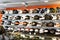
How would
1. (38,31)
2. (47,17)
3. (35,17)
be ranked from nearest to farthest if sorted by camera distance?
(47,17)
(38,31)
(35,17)

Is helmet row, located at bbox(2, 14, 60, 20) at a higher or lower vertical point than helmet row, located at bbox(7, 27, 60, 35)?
higher

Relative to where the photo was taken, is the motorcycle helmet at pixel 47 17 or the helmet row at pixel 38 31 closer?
the helmet row at pixel 38 31

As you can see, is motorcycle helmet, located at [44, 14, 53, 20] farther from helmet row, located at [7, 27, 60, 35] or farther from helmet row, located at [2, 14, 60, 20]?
helmet row, located at [7, 27, 60, 35]

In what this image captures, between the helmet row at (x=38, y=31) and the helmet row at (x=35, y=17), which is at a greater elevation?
the helmet row at (x=35, y=17)

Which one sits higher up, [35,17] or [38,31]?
[35,17]

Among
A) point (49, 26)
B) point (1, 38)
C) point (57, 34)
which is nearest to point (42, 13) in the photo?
point (49, 26)

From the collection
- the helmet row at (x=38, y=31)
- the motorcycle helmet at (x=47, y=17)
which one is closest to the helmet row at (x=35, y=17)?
the motorcycle helmet at (x=47, y=17)

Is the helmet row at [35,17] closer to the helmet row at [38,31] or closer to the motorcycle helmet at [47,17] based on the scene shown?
the motorcycle helmet at [47,17]

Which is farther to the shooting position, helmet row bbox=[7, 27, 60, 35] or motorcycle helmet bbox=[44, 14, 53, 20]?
motorcycle helmet bbox=[44, 14, 53, 20]

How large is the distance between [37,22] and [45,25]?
0.41 metres

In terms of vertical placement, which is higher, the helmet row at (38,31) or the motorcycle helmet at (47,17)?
the motorcycle helmet at (47,17)

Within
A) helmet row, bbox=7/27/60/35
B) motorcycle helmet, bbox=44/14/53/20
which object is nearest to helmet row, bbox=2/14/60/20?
motorcycle helmet, bbox=44/14/53/20

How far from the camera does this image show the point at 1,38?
306 cm

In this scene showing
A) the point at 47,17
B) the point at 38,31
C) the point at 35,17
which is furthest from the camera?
the point at 35,17
